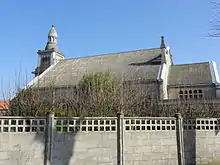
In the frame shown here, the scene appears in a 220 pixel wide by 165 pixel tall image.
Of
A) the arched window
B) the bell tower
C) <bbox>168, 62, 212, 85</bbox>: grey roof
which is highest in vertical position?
the bell tower

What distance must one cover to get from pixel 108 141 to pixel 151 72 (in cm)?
1647

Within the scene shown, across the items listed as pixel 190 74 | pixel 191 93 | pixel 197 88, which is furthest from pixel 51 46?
pixel 197 88

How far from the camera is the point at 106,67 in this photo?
84.2 ft

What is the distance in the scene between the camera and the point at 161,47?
25859mm

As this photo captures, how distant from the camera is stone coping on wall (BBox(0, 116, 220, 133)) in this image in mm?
6781

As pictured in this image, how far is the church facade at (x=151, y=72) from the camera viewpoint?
21.3 metres

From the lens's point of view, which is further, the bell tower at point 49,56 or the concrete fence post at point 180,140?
the bell tower at point 49,56

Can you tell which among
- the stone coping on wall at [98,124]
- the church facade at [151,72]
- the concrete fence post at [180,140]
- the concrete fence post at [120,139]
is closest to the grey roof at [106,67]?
the church facade at [151,72]

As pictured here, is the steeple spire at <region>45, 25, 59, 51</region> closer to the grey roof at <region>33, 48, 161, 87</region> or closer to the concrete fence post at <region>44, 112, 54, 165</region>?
the grey roof at <region>33, 48, 161, 87</region>

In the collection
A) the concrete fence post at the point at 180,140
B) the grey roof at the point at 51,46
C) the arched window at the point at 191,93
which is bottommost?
the concrete fence post at the point at 180,140

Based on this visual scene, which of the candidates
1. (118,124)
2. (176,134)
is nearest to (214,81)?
(176,134)

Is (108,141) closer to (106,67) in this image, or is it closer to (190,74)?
(190,74)

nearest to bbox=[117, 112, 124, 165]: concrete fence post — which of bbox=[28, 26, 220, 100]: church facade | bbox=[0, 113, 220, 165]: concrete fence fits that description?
bbox=[0, 113, 220, 165]: concrete fence

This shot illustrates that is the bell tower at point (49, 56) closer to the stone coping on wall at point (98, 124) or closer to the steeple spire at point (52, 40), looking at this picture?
the steeple spire at point (52, 40)
